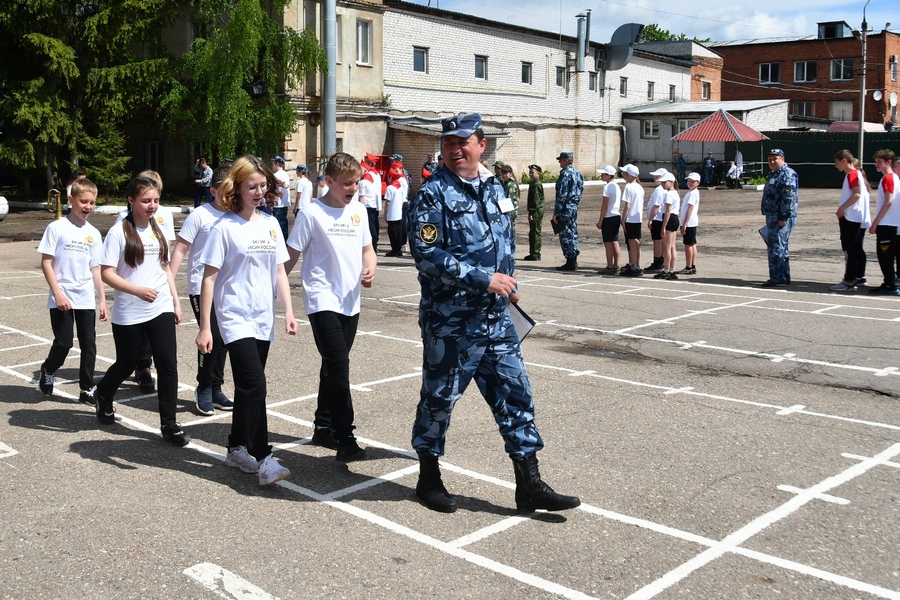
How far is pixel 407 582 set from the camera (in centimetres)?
428

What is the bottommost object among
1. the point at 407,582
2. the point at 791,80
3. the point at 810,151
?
the point at 407,582

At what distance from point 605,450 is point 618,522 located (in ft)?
4.18

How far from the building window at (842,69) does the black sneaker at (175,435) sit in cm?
6727

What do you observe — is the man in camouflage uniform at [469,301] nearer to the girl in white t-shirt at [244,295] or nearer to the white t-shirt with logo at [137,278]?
the girl in white t-shirt at [244,295]

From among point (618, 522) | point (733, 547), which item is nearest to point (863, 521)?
point (733, 547)

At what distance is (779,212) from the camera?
14.2 m

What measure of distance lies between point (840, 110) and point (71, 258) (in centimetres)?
6685

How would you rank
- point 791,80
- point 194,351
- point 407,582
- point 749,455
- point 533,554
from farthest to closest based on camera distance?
point 791,80 < point 194,351 < point 749,455 < point 533,554 < point 407,582

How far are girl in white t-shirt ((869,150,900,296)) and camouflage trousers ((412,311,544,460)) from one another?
32.7ft

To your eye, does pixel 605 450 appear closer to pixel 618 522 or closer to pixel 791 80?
pixel 618 522

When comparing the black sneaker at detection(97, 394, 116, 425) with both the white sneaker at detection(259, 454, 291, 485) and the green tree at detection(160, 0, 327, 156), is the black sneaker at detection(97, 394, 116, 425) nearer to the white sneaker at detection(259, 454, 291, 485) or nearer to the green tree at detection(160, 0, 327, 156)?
the white sneaker at detection(259, 454, 291, 485)

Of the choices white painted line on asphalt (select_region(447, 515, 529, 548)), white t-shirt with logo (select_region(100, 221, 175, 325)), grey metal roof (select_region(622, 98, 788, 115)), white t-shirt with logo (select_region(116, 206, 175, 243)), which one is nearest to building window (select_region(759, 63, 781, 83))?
grey metal roof (select_region(622, 98, 788, 115))

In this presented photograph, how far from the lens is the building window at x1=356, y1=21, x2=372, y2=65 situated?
36906mm

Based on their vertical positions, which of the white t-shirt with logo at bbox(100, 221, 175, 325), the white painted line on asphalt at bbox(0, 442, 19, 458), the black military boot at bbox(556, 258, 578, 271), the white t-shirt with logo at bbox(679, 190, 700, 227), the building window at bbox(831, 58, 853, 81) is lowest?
the white painted line on asphalt at bbox(0, 442, 19, 458)
